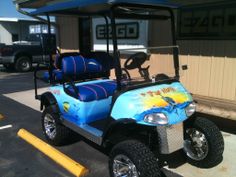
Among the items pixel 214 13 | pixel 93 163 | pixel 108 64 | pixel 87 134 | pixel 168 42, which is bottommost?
pixel 93 163

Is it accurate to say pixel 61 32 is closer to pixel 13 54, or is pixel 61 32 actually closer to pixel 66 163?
pixel 13 54

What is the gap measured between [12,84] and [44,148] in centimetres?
616

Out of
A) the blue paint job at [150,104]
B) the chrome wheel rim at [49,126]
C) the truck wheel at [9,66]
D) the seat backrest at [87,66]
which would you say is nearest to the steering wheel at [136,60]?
the blue paint job at [150,104]

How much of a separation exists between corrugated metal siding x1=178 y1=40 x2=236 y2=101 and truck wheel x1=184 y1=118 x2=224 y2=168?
5.89ft

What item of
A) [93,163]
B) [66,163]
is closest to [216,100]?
[93,163]

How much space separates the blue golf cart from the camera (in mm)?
2889

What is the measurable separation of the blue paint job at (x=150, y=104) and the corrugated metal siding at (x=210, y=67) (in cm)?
199

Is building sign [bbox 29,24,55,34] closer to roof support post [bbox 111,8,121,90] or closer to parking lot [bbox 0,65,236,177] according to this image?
parking lot [bbox 0,65,236,177]

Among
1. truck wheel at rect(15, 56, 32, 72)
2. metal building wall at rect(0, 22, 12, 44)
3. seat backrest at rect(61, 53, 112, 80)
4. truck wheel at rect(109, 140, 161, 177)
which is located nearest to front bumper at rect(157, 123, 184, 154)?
truck wheel at rect(109, 140, 161, 177)

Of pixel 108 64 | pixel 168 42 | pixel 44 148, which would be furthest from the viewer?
pixel 168 42

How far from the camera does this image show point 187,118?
3.17m

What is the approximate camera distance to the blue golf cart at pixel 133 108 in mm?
2889

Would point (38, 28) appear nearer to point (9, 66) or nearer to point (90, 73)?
point (9, 66)

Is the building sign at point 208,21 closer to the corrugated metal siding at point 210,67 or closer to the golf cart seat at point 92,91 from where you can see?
the corrugated metal siding at point 210,67
